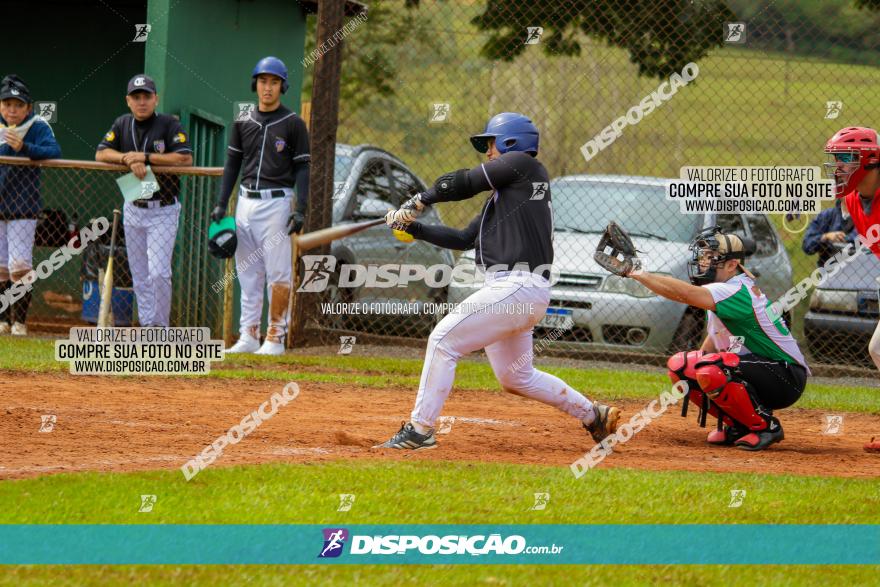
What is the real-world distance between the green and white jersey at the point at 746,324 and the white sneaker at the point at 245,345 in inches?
193

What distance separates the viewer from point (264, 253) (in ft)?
36.0

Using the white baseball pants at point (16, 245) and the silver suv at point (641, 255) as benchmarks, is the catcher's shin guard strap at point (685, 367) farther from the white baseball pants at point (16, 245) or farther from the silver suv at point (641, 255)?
the white baseball pants at point (16, 245)

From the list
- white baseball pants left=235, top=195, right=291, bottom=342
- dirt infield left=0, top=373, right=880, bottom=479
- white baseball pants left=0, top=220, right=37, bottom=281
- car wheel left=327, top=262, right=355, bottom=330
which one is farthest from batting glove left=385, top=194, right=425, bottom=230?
white baseball pants left=0, top=220, right=37, bottom=281

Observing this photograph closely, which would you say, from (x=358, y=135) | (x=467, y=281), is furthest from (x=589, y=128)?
(x=467, y=281)

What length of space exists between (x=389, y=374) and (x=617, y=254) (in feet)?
14.9

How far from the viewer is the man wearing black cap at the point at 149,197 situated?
11.1 meters

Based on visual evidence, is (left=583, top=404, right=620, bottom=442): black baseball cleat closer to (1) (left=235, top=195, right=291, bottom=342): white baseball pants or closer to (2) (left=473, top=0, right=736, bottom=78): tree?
(1) (left=235, top=195, right=291, bottom=342): white baseball pants

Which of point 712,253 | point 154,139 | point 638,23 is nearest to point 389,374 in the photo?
point 154,139

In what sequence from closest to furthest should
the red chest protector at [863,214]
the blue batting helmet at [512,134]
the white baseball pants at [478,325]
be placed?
the white baseball pants at [478,325] < the blue batting helmet at [512,134] < the red chest protector at [863,214]

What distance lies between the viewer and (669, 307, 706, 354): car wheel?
38.3 feet

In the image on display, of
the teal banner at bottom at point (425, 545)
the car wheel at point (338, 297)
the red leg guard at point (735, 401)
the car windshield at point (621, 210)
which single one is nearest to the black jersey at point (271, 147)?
the car wheel at point (338, 297)

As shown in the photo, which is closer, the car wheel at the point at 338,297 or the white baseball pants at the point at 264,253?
the white baseball pants at the point at 264,253

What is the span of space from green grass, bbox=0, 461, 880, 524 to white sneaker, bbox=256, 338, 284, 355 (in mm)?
5169

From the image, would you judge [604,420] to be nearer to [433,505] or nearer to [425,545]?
[433,505]
